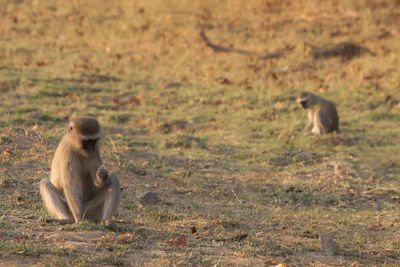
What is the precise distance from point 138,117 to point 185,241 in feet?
22.1

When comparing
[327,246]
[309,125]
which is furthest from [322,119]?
[327,246]

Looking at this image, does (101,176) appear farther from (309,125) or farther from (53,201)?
(309,125)

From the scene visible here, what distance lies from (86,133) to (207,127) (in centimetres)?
658

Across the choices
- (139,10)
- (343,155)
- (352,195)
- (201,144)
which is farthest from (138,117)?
(139,10)

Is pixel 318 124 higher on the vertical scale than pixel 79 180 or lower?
lower

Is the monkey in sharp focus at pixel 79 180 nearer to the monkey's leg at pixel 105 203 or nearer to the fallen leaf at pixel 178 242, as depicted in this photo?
the monkey's leg at pixel 105 203

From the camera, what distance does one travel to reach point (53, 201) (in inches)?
213

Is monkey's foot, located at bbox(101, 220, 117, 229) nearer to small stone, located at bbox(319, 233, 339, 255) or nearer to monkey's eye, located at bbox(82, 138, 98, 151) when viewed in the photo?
monkey's eye, located at bbox(82, 138, 98, 151)

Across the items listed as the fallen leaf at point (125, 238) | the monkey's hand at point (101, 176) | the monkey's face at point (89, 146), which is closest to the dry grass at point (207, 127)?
the fallen leaf at point (125, 238)

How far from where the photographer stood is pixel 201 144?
410 inches

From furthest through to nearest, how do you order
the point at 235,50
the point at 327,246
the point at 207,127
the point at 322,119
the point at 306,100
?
the point at 235,50, the point at 306,100, the point at 322,119, the point at 207,127, the point at 327,246

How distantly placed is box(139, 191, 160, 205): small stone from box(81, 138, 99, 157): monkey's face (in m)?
1.89

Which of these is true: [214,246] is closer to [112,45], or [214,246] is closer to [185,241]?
[185,241]

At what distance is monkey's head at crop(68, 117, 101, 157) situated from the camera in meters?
5.20
